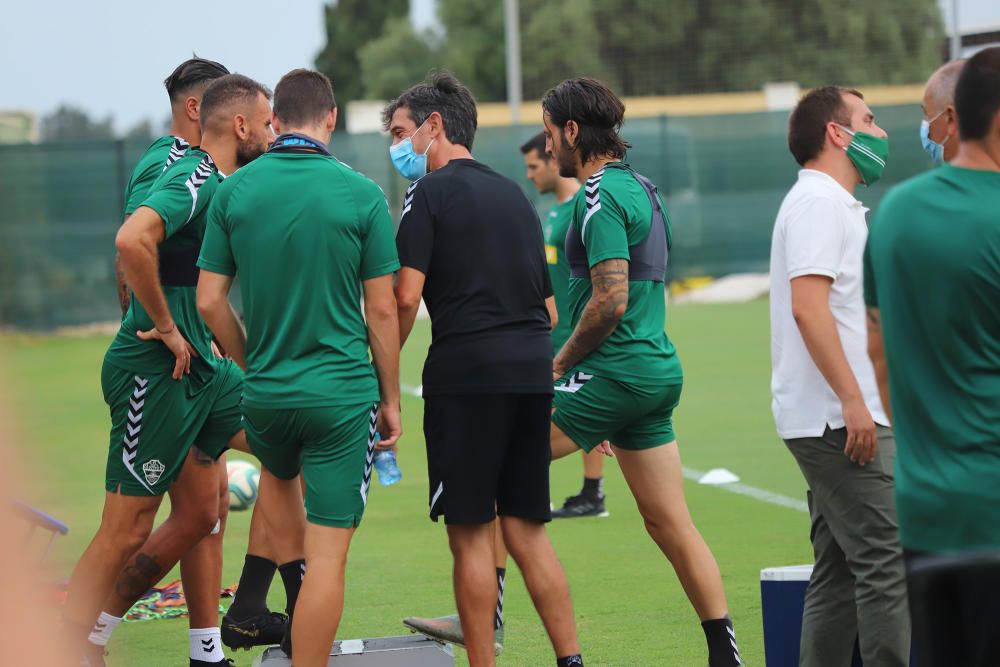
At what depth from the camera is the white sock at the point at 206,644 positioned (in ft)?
18.4

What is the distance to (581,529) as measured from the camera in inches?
332

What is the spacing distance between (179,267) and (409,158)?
100cm

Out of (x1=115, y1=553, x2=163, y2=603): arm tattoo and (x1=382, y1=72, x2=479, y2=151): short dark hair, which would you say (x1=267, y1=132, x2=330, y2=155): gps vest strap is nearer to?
(x1=382, y1=72, x2=479, y2=151): short dark hair

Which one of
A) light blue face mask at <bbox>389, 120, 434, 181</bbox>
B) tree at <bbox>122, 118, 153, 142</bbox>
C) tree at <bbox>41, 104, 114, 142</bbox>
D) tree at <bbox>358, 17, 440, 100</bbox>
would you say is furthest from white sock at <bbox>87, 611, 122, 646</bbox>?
tree at <bbox>358, 17, 440, 100</bbox>

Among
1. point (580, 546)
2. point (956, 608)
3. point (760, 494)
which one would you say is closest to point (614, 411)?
point (956, 608)

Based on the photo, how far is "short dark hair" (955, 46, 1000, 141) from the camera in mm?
3385

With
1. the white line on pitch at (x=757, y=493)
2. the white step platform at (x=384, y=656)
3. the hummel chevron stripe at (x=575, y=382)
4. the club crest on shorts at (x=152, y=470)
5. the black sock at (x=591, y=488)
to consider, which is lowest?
the white line on pitch at (x=757, y=493)

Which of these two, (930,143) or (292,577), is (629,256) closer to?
(930,143)

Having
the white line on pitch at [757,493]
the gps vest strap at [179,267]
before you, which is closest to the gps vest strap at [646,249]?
the gps vest strap at [179,267]

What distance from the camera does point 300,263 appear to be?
15.3 ft

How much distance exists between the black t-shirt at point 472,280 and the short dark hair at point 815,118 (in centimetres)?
103

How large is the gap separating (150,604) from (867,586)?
3.76m

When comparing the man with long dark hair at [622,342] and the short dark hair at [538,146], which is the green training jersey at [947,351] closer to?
the man with long dark hair at [622,342]

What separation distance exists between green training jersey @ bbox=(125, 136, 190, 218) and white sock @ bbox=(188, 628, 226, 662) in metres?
1.71
